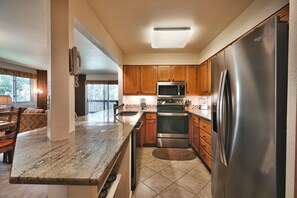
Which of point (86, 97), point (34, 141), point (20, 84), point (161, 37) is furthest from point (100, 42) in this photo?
point (86, 97)

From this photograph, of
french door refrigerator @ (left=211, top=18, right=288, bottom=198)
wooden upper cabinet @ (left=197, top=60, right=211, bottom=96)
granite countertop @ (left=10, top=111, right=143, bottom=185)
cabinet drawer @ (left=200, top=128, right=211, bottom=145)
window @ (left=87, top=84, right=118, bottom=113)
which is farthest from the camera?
window @ (left=87, top=84, right=118, bottom=113)

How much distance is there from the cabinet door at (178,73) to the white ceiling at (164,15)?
1190mm

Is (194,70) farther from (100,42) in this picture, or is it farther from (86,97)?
(86,97)

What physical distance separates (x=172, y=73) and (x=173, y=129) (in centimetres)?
144

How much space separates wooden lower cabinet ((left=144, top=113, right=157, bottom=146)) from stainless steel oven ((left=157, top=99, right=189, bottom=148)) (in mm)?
95

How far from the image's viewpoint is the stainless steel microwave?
3.96 metres

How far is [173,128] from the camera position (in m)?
3.70

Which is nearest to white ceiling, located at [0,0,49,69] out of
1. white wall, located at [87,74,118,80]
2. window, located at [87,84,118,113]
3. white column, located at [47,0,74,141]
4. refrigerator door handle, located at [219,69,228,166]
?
white column, located at [47,0,74,141]

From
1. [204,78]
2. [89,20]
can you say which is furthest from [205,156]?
[89,20]

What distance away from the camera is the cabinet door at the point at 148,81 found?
4.15m

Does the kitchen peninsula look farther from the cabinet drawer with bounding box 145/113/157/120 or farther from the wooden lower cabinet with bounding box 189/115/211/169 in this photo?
the cabinet drawer with bounding box 145/113/157/120

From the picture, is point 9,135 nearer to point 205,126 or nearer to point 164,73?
point 205,126

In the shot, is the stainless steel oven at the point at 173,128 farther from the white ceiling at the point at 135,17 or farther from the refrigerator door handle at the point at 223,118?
the refrigerator door handle at the point at 223,118

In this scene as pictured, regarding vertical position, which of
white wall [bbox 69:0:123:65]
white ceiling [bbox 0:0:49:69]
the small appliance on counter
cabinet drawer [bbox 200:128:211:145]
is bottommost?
cabinet drawer [bbox 200:128:211:145]
